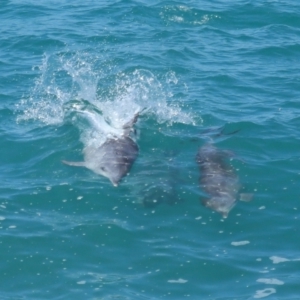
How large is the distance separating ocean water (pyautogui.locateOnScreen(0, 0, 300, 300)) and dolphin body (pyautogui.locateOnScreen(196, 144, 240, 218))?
0.18 m

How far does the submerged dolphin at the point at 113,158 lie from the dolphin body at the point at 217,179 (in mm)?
1551

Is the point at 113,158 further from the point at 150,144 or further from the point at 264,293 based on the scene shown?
the point at 264,293

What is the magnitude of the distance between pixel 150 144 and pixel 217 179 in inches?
92.1

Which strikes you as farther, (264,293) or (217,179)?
(217,179)

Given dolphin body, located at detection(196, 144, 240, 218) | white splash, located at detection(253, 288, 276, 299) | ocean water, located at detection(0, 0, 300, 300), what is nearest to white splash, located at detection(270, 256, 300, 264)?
ocean water, located at detection(0, 0, 300, 300)

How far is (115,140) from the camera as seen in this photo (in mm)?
15758

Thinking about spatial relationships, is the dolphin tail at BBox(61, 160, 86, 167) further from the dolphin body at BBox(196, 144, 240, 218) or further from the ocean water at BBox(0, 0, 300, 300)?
the dolphin body at BBox(196, 144, 240, 218)

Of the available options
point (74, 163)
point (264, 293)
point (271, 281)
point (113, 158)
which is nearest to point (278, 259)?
point (271, 281)

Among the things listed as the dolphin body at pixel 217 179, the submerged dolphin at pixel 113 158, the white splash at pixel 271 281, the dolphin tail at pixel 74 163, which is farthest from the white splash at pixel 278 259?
the dolphin tail at pixel 74 163

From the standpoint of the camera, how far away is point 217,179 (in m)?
14.2

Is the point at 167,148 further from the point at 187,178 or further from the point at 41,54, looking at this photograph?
the point at 41,54

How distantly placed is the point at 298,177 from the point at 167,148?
10.1 ft

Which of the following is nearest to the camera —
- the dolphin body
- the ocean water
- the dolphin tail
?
the ocean water

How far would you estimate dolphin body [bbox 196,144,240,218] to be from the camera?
13.4m
